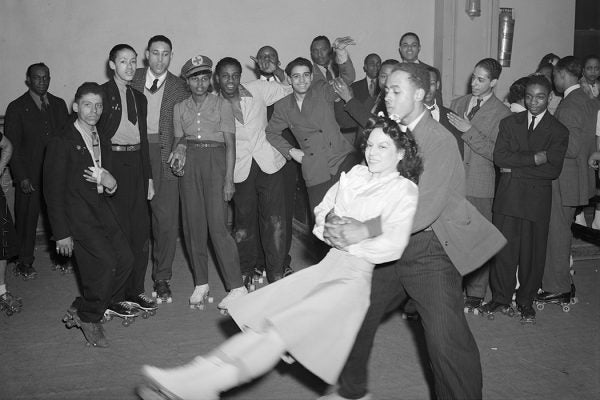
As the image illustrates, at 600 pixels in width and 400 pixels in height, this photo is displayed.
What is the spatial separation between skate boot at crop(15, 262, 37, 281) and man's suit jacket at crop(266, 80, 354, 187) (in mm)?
3074

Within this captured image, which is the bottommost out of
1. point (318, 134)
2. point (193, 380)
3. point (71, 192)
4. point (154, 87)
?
point (193, 380)

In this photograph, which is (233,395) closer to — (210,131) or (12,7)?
(210,131)

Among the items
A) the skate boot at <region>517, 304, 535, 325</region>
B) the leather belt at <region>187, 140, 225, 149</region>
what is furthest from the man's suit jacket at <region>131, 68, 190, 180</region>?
the skate boot at <region>517, 304, 535, 325</region>

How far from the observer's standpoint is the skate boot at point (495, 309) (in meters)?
5.52

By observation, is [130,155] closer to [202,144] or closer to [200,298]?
[202,144]

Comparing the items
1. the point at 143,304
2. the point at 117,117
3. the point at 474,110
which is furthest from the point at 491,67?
the point at 143,304

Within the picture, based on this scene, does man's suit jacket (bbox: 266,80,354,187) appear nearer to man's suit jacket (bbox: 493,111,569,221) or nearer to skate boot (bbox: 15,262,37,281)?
man's suit jacket (bbox: 493,111,569,221)

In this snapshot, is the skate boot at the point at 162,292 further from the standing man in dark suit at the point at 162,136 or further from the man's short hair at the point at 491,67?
the man's short hair at the point at 491,67

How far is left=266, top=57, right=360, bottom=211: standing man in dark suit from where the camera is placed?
19.3 feet

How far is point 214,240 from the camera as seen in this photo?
5.82 metres

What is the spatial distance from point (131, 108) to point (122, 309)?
1659 mm

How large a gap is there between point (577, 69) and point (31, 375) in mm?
5147

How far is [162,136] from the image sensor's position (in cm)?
592

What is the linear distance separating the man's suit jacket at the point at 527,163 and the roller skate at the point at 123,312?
10.1ft
